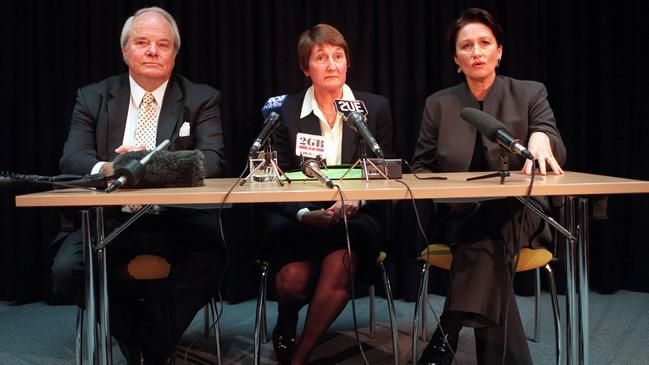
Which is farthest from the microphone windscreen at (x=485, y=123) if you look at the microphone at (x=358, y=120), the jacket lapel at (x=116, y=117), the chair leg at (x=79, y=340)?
the chair leg at (x=79, y=340)

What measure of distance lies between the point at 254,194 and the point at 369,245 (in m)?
0.95

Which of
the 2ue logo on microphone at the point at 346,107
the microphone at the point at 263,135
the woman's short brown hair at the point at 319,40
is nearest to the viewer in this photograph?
the microphone at the point at 263,135

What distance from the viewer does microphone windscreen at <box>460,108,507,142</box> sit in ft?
6.23

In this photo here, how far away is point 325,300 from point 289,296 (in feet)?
0.67

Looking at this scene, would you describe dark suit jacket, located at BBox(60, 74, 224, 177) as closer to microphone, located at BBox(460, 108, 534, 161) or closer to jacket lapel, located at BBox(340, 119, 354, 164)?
jacket lapel, located at BBox(340, 119, 354, 164)

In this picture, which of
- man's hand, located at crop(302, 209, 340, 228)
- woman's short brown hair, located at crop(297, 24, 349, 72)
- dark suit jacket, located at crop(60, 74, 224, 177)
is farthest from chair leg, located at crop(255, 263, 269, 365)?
woman's short brown hair, located at crop(297, 24, 349, 72)

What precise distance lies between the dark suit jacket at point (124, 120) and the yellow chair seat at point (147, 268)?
438 mm

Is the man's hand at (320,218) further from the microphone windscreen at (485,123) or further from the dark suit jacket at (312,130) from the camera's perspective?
the microphone windscreen at (485,123)

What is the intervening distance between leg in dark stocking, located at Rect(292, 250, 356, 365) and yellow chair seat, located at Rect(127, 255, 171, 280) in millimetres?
591

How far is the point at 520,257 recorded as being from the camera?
7.63ft

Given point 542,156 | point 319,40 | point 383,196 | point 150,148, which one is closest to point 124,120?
point 150,148

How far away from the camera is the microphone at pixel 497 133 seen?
178 centimetres

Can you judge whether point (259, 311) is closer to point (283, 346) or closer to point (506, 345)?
point (283, 346)

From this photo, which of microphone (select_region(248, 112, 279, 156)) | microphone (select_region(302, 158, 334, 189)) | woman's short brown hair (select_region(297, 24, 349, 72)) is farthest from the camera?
woman's short brown hair (select_region(297, 24, 349, 72))
